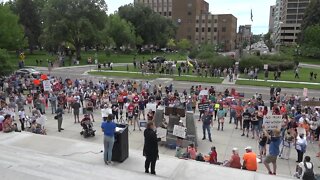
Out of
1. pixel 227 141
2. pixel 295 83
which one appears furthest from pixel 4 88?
pixel 295 83

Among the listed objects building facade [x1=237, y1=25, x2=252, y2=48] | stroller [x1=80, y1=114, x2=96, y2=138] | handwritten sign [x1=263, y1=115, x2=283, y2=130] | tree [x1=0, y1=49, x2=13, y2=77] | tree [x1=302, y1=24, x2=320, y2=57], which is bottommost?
stroller [x1=80, y1=114, x2=96, y2=138]

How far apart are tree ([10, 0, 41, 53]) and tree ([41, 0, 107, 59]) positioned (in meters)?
20.1

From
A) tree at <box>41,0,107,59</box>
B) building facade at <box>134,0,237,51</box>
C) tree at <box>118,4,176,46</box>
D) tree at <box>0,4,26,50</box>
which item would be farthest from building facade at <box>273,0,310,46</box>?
tree at <box>0,4,26,50</box>

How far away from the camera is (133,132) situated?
1781 centimetres

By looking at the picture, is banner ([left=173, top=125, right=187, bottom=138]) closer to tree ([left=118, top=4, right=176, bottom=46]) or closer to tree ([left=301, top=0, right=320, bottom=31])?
tree ([left=118, top=4, right=176, bottom=46])

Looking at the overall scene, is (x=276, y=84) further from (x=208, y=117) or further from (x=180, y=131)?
(x=180, y=131)

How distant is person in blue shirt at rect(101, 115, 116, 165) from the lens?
9.38m

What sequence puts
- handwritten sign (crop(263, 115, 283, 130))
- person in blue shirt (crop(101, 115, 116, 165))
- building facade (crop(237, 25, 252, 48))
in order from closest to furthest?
person in blue shirt (crop(101, 115, 116, 165)), handwritten sign (crop(263, 115, 283, 130)), building facade (crop(237, 25, 252, 48))

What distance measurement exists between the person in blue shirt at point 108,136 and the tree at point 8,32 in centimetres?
5225

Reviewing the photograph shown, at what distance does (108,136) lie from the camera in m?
9.48

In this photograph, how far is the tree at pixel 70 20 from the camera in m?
62.9

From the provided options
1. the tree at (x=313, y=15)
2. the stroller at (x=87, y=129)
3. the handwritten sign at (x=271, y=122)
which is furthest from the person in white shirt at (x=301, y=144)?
the tree at (x=313, y=15)

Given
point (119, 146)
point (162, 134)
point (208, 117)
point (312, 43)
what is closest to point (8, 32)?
point (162, 134)

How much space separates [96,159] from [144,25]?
88.3 meters
